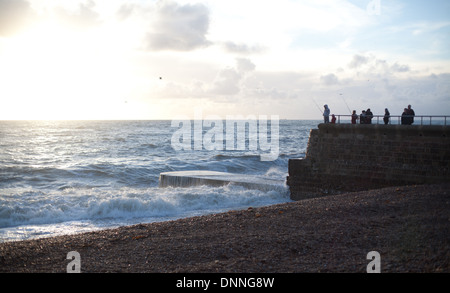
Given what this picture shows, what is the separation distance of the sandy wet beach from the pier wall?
362 cm

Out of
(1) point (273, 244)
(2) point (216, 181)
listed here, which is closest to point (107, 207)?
(2) point (216, 181)

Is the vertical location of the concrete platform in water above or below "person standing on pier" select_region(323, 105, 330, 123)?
below

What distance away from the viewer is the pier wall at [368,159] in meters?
13.5

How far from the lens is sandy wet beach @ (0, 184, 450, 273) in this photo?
240 inches

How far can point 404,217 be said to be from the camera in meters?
8.38

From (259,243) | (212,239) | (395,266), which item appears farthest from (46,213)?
(395,266)

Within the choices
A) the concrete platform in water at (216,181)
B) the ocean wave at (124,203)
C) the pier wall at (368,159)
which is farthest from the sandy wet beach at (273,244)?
the concrete platform in water at (216,181)

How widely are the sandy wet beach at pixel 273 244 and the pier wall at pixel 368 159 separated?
3.62m

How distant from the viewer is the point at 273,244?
23.5ft

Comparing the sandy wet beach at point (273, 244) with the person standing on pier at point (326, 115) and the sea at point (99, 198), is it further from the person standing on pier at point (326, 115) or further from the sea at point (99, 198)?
the person standing on pier at point (326, 115)

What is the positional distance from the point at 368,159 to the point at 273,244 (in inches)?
349

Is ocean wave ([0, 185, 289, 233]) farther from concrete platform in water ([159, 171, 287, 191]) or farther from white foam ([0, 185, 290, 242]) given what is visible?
concrete platform in water ([159, 171, 287, 191])

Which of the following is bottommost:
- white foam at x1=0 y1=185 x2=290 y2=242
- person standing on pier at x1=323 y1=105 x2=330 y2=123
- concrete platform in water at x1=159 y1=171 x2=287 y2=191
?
white foam at x1=0 y1=185 x2=290 y2=242

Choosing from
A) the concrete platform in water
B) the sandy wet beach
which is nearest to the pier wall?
the concrete platform in water
